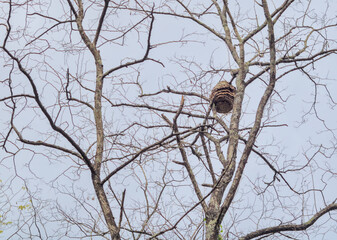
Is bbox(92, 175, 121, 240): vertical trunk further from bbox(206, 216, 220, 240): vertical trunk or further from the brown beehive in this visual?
the brown beehive

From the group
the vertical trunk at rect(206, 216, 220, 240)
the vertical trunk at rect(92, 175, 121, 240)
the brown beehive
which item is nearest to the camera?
the vertical trunk at rect(92, 175, 121, 240)

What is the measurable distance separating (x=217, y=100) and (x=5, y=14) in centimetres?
298

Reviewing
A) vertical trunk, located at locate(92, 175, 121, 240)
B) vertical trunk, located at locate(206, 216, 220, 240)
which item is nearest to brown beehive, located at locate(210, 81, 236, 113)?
vertical trunk, located at locate(206, 216, 220, 240)

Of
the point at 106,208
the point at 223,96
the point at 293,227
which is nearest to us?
the point at 106,208

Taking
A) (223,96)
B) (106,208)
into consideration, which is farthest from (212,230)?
(223,96)

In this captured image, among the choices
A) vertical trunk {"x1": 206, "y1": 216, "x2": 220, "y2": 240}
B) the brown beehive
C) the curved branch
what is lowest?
vertical trunk {"x1": 206, "y1": 216, "x2": 220, "y2": 240}

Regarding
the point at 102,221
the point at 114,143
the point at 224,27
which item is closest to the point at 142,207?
the point at 102,221

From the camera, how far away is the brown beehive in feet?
20.9

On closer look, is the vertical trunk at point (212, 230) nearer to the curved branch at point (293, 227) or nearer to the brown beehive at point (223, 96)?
the curved branch at point (293, 227)

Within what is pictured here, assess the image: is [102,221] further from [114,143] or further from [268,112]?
[268,112]

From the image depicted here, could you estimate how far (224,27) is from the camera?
721 centimetres

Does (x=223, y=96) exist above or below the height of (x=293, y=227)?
above

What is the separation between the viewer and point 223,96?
6352mm

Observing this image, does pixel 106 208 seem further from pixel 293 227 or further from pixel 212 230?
pixel 293 227
